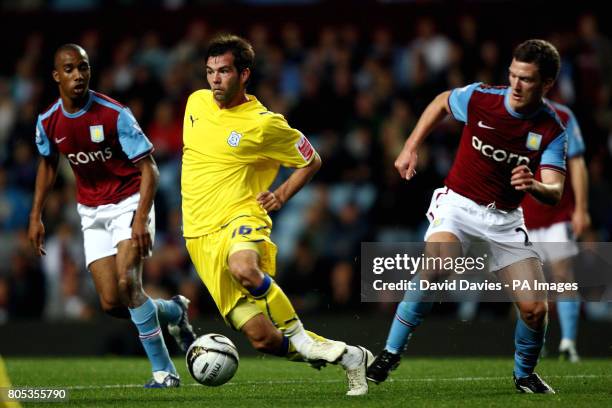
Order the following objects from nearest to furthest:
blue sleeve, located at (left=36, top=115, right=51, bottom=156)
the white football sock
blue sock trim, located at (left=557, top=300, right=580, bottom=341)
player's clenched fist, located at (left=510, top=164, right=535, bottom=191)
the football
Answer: player's clenched fist, located at (left=510, top=164, right=535, bottom=191) → the white football sock → the football → blue sleeve, located at (left=36, top=115, right=51, bottom=156) → blue sock trim, located at (left=557, top=300, right=580, bottom=341)

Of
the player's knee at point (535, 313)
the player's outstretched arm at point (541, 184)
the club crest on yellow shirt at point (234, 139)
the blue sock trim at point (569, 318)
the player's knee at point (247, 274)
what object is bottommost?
the blue sock trim at point (569, 318)

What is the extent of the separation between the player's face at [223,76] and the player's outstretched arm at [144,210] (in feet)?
2.63

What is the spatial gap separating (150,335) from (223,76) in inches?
75.3

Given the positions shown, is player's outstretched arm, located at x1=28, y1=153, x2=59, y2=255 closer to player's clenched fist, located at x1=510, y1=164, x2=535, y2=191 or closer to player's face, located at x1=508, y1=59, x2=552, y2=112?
player's face, located at x1=508, y1=59, x2=552, y2=112

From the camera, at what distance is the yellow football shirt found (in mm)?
6629

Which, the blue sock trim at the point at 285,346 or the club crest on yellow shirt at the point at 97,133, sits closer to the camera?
the blue sock trim at the point at 285,346

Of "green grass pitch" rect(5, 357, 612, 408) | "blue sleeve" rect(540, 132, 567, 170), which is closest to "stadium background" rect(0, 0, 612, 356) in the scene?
"green grass pitch" rect(5, 357, 612, 408)

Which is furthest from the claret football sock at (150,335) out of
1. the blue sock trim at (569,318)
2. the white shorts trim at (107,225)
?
the blue sock trim at (569,318)

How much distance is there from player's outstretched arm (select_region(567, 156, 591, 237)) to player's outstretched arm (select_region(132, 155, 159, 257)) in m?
3.74

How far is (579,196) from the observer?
925cm

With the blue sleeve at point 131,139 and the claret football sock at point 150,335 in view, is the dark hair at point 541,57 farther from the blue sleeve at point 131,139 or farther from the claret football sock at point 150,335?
the claret football sock at point 150,335

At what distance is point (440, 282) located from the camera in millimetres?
7031

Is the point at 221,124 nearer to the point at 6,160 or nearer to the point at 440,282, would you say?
the point at 440,282

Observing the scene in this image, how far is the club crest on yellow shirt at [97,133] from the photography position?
7.51m
